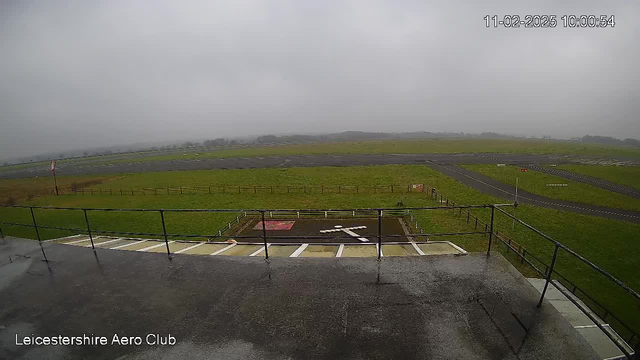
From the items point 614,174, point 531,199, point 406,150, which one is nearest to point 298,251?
point 531,199

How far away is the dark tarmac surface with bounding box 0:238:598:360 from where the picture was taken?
11.0 ft

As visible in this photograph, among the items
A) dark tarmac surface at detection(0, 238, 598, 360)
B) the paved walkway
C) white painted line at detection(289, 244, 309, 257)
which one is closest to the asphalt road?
the paved walkway

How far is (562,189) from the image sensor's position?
3088cm

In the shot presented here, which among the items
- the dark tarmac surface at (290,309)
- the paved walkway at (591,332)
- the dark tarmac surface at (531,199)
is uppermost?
the dark tarmac surface at (290,309)

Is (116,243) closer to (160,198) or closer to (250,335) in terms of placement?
(250,335)

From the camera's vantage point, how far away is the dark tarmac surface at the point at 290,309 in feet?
11.0

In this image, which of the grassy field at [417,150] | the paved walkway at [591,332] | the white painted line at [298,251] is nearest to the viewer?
the paved walkway at [591,332]

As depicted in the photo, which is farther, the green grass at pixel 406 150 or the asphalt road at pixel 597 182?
the green grass at pixel 406 150

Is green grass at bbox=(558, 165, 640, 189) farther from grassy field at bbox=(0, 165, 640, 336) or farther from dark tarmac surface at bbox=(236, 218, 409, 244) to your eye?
dark tarmac surface at bbox=(236, 218, 409, 244)

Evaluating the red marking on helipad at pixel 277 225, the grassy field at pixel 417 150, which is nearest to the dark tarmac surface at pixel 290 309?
the red marking on helipad at pixel 277 225

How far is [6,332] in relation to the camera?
157 inches

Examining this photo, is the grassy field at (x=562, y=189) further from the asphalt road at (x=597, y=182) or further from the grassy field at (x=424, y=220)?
the grassy field at (x=424, y=220)

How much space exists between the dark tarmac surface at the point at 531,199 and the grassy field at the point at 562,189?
4.58ft

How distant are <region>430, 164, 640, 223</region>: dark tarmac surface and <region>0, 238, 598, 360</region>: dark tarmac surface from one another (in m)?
26.9
